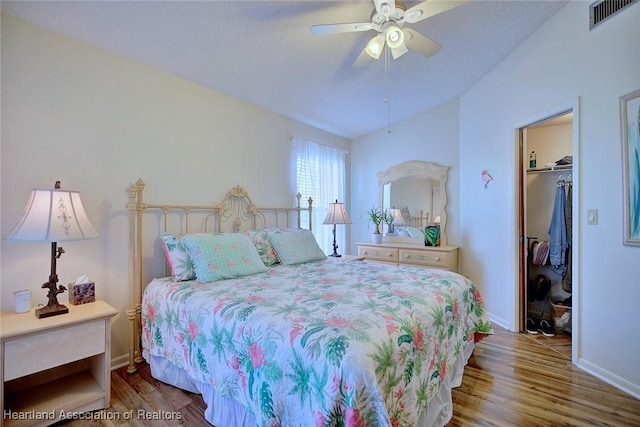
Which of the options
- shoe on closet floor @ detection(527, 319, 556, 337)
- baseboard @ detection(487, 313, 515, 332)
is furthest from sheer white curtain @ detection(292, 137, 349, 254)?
shoe on closet floor @ detection(527, 319, 556, 337)

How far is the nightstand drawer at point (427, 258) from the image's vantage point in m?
3.62

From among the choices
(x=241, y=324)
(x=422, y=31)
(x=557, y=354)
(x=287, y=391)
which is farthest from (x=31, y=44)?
(x=557, y=354)

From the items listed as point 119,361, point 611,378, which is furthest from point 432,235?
point 119,361

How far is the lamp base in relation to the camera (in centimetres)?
174

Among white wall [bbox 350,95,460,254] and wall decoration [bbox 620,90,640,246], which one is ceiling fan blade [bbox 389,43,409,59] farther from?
white wall [bbox 350,95,460,254]

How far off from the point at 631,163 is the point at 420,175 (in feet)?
7.67

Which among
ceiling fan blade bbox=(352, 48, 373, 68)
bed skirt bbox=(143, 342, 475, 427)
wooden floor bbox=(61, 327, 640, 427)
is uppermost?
ceiling fan blade bbox=(352, 48, 373, 68)

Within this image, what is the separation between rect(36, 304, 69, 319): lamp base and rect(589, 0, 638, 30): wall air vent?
404cm

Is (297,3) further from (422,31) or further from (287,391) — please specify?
(287,391)

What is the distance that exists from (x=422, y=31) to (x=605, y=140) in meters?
1.58

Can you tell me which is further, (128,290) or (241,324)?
(128,290)

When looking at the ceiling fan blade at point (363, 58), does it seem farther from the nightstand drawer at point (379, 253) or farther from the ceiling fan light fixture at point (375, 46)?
the nightstand drawer at point (379, 253)

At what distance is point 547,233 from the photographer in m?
3.39

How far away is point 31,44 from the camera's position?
6.46ft
